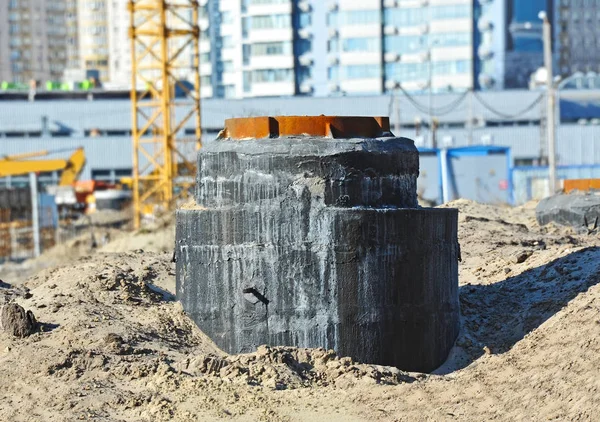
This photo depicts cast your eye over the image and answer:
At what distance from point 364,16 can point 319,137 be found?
7407cm

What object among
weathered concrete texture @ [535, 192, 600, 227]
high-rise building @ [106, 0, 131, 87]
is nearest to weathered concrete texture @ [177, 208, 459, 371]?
weathered concrete texture @ [535, 192, 600, 227]

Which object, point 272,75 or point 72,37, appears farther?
point 72,37

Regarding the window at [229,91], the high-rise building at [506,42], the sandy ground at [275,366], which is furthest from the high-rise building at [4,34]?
the sandy ground at [275,366]

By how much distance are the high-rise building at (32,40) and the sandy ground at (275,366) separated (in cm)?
11840

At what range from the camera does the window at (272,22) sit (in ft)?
270

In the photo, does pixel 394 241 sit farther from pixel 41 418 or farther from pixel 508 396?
pixel 41 418

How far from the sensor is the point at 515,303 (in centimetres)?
1008

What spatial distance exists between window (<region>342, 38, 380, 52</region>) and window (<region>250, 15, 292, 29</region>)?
4296mm

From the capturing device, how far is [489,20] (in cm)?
8188

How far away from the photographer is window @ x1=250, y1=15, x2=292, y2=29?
8219cm

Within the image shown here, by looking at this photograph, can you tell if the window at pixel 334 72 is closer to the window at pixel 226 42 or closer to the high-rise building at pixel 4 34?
the window at pixel 226 42

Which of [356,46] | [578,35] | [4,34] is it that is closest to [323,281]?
[356,46]

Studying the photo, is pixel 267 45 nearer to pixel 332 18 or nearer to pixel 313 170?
pixel 332 18

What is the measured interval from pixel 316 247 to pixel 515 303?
7.90 ft
